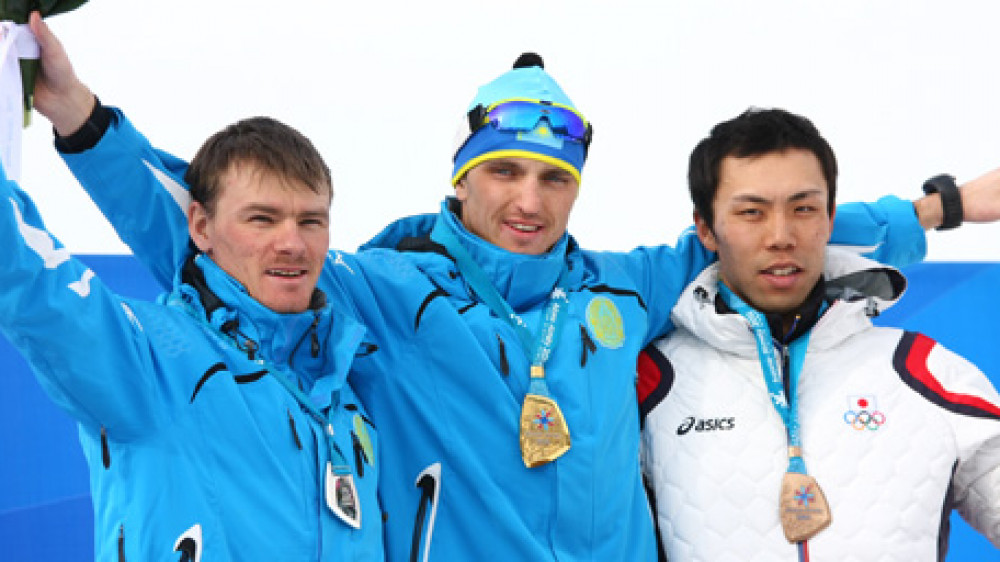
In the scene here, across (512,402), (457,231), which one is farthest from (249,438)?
(457,231)

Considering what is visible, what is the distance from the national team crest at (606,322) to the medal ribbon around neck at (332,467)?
77 centimetres

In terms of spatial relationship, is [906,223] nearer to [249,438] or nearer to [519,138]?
[519,138]

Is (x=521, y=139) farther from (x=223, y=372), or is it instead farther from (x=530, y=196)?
(x=223, y=372)

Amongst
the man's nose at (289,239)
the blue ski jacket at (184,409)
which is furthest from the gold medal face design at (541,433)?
the man's nose at (289,239)

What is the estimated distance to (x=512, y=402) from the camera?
237cm

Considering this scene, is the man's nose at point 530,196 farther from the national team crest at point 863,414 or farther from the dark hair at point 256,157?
the national team crest at point 863,414

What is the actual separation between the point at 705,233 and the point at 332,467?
128 cm

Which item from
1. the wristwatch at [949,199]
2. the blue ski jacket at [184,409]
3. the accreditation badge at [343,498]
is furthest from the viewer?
the wristwatch at [949,199]

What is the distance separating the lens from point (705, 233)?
280cm

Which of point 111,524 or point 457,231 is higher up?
point 457,231

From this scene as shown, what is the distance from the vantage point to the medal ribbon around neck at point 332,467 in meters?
1.97

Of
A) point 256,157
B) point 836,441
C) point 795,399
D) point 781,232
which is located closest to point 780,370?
point 795,399

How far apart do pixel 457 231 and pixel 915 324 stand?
99.5 inches

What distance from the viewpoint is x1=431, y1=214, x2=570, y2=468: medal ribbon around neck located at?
233cm
